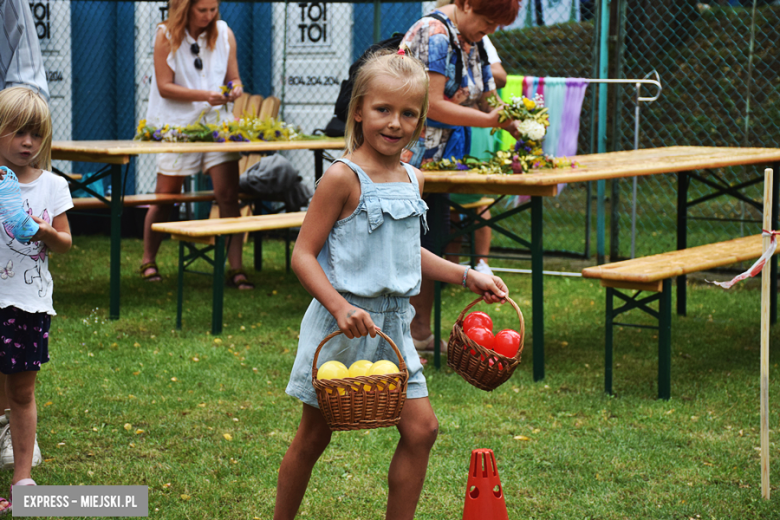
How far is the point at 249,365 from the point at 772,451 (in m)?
2.67

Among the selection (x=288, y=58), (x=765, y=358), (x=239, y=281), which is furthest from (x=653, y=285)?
(x=288, y=58)

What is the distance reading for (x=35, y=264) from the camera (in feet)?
9.75

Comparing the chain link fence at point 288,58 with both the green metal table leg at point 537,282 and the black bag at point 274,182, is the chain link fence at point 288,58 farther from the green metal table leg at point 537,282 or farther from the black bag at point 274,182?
the green metal table leg at point 537,282

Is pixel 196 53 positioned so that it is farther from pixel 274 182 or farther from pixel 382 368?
pixel 382 368

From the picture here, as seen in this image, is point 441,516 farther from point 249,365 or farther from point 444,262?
point 249,365

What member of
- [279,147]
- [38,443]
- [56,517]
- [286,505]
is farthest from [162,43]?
[286,505]

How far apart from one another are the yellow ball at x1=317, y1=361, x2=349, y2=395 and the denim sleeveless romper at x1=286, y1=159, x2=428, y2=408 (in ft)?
0.42

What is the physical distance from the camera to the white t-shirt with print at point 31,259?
114 inches

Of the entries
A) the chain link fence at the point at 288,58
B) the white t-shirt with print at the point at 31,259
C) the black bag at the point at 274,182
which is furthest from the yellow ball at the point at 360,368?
the chain link fence at the point at 288,58

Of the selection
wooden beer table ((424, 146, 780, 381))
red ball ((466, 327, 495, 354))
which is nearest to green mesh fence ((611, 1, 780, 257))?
wooden beer table ((424, 146, 780, 381))

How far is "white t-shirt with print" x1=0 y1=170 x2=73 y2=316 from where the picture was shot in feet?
9.52

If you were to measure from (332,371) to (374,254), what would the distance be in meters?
0.36

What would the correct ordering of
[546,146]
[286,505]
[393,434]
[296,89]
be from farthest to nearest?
[296,89], [546,146], [393,434], [286,505]

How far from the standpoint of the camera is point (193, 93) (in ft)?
21.6
